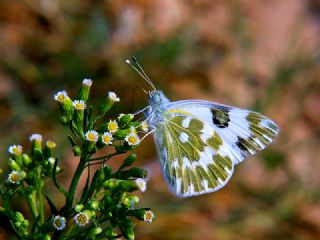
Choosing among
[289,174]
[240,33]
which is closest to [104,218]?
[289,174]

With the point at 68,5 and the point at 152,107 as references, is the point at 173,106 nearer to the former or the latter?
the point at 152,107

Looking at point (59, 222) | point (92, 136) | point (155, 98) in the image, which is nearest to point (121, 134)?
point (92, 136)

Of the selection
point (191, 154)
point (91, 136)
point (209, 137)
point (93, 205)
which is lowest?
point (93, 205)

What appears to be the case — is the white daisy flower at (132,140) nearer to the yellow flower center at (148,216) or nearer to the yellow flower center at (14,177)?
the yellow flower center at (148,216)

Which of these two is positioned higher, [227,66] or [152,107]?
[227,66]

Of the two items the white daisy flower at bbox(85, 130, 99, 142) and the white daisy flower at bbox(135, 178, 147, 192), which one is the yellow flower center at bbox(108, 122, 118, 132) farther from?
the white daisy flower at bbox(135, 178, 147, 192)

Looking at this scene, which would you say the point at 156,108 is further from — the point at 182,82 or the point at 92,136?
the point at 182,82
